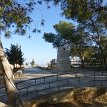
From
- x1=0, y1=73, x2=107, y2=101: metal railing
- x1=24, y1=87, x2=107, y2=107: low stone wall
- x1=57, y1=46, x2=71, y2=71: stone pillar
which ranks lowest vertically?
x1=24, y1=87, x2=107, y2=107: low stone wall

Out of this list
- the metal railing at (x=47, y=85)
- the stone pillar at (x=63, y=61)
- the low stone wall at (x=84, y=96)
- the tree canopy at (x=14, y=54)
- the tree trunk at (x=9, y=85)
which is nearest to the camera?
the tree trunk at (x=9, y=85)

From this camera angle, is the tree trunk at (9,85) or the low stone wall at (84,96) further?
the low stone wall at (84,96)

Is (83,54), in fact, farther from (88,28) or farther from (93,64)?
(88,28)

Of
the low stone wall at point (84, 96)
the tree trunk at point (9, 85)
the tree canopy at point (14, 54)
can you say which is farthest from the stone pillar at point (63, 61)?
the tree trunk at point (9, 85)

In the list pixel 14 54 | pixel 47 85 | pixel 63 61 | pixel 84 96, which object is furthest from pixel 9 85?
pixel 14 54

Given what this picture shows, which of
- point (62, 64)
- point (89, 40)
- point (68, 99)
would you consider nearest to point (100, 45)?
point (89, 40)

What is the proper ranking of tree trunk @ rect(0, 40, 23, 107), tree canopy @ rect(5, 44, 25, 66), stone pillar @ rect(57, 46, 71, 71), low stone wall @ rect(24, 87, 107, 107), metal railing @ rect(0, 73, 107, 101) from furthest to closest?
1. tree canopy @ rect(5, 44, 25, 66)
2. stone pillar @ rect(57, 46, 71, 71)
3. low stone wall @ rect(24, 87, 107, 107)
4. metal railing @ rect(0, 73, 107, 101)
5. tree trunk @ rect(0, 40, 23, 107)

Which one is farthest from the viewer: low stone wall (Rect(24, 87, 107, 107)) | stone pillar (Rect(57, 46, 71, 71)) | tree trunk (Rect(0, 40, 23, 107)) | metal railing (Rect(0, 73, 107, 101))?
stone pillar (Rect(57, 46, 71, 71))

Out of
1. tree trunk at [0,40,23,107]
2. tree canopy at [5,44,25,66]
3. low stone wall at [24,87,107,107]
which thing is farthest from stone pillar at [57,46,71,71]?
tree trunk at [0,40,23,107]

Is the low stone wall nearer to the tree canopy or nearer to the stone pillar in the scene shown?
the stone pillar

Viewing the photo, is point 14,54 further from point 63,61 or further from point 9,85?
point 9,85

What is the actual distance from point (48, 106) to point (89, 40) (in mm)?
23204

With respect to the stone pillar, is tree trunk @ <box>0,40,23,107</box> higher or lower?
lower

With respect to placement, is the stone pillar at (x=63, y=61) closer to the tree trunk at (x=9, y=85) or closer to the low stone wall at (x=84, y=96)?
the low stone wall at (x=84, y=96)
